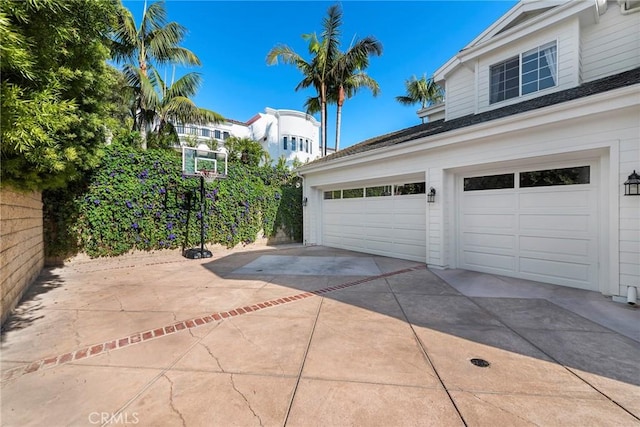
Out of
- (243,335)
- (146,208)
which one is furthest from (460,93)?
(146,208)

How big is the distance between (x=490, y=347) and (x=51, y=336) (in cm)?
500

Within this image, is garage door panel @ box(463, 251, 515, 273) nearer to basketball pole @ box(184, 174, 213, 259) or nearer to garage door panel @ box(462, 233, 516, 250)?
garage door panel @ box(462, 233, 516, 250)

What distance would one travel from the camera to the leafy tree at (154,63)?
11227 mm

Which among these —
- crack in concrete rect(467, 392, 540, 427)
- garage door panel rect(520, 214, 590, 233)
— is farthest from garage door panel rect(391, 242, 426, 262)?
crack in concrete rect(467, 392, 540, 427)

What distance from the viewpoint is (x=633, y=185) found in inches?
162

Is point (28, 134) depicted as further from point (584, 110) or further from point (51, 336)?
point (584, 110)

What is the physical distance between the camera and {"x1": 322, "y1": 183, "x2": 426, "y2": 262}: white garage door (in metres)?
7.70

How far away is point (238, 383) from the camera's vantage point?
230 cm

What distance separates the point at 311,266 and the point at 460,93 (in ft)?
23.4

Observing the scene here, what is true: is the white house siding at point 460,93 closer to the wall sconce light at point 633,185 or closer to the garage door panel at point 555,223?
the garage door panel at point 555,223

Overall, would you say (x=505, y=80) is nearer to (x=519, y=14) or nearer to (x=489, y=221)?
(x=519, y=14)

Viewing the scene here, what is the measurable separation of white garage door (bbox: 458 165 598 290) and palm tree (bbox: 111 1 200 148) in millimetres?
12479

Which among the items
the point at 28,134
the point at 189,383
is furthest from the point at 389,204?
the point at 28,134

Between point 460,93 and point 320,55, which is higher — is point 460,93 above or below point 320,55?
below
